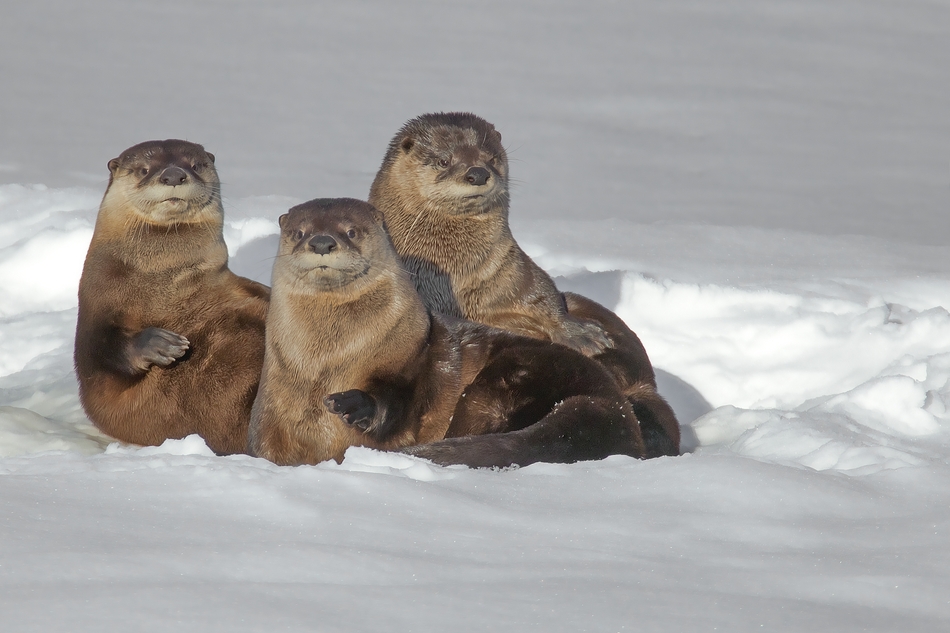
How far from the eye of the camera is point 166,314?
4008mm

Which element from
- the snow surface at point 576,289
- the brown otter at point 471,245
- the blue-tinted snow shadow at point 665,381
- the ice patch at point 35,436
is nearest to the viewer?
the snow surface at point 576,289

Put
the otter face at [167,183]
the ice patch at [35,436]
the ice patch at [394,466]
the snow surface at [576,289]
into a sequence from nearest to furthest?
the snow surface at [576,289]
the ice patch at [394,466]
the ice patch at [35,436]
the otter face at [167,183]

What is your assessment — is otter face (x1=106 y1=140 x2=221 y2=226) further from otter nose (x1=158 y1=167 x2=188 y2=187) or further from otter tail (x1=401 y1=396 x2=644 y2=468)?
otter tail (x1=401 y1=396 x2=644 y2=468)

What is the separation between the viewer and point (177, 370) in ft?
12.9

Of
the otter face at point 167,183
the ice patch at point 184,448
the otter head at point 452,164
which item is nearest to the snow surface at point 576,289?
the ice patch at point 184,448

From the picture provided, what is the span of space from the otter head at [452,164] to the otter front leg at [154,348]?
1252 millimetres

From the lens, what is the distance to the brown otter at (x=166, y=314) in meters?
3.91

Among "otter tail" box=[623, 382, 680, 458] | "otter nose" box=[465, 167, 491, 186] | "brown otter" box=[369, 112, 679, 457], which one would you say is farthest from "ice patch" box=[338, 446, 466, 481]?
"otter nose" box=[465, 167, 491, 186]

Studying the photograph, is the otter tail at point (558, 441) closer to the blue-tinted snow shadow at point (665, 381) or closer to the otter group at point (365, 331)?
the otter group at point (365, 331)

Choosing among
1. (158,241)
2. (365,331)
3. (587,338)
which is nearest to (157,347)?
(158,241)

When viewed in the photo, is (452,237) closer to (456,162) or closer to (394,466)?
(456,162)

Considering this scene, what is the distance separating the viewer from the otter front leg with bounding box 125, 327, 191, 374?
12.4 ft

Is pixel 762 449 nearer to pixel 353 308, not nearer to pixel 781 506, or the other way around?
pixel 781 506

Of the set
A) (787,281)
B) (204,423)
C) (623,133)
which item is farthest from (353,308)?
(623,133)
